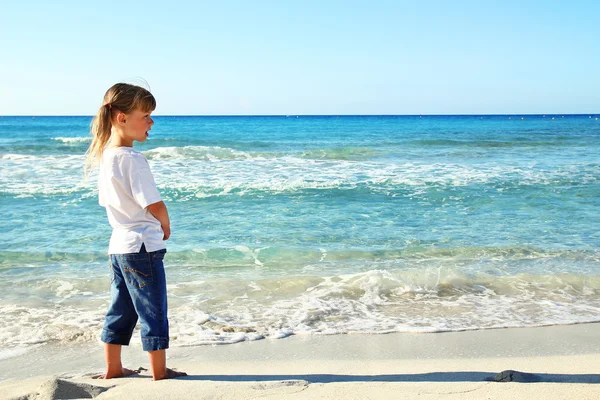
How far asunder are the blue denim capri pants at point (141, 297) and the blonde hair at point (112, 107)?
55 cm

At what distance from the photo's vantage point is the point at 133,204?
3.04m

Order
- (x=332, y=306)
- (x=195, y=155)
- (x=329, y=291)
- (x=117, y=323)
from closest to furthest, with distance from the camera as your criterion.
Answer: (x=117, y=323) < (x=332, y=306) < (x=329, y=291) < (x=195, y=155)

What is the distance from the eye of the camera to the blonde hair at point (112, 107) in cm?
310

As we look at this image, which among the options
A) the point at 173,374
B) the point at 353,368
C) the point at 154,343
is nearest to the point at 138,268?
the point at 154,343

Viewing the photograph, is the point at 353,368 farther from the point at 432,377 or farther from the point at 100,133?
the point at 100,133

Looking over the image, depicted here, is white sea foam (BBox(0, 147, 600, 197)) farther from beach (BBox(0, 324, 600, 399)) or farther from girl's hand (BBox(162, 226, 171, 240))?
girl's hand (BBox(162, 226, 171, 240))

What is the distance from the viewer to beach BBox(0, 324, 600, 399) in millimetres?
3084

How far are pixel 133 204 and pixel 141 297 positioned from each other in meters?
0.50

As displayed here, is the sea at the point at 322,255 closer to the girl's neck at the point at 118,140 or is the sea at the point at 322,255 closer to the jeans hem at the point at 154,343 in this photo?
the jeans hem at the point at 154,343

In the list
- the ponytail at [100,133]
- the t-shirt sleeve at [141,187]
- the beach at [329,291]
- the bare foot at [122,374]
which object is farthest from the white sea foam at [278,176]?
the t-shirt sleeve at [141,187]

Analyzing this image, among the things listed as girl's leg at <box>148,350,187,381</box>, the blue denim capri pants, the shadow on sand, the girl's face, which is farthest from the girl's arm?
the shadow on sand

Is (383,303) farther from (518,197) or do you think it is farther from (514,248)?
(518,197)

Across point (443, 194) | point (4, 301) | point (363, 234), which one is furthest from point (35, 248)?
point (443, 194)

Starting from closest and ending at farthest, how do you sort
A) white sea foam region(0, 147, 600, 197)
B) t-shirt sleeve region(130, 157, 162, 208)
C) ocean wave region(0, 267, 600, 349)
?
t-shirt sleeve region(130, 157, 162, 208) → ocean wave region(0, 267, 600, 349) → white sea foam region(0, 147, 600, 197)
